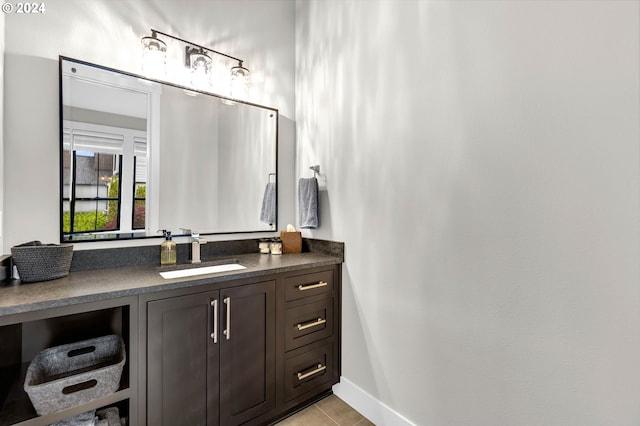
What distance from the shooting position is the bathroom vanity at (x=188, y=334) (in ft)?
4.07

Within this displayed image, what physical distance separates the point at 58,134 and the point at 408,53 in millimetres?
1900

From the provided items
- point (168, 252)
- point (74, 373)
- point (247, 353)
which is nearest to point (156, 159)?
point (168, 252)

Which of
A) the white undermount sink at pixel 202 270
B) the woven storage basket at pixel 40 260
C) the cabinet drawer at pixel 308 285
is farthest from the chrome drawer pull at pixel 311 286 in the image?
the woven storage basket at pixel 40 260

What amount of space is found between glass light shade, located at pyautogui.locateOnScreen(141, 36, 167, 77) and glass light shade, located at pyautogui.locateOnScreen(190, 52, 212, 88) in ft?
0.56

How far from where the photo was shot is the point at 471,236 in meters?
Answer: 1.40

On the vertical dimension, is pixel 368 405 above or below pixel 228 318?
below

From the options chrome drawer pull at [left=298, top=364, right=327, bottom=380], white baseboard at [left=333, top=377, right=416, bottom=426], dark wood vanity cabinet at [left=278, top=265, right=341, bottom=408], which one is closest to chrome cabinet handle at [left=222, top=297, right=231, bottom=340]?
dark wood vanity cabinet at [left=278, top=265, right=341, bottom=408]

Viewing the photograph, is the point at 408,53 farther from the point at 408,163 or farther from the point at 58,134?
the point at 58,134

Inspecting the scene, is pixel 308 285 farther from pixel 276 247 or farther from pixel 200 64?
pixel 200 64

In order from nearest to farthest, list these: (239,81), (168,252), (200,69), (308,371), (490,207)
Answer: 1. (490,207)
2. (168,252)
3. (308,371)
4. (200,69)
5. (239,81)

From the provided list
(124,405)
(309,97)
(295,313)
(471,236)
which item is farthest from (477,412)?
(309,97)

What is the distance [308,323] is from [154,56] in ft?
6.20

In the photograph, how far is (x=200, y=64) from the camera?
79.3 inches

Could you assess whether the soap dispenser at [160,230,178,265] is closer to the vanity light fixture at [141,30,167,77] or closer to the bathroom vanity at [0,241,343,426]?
the bathroom vanity at [0,241,343,426]
